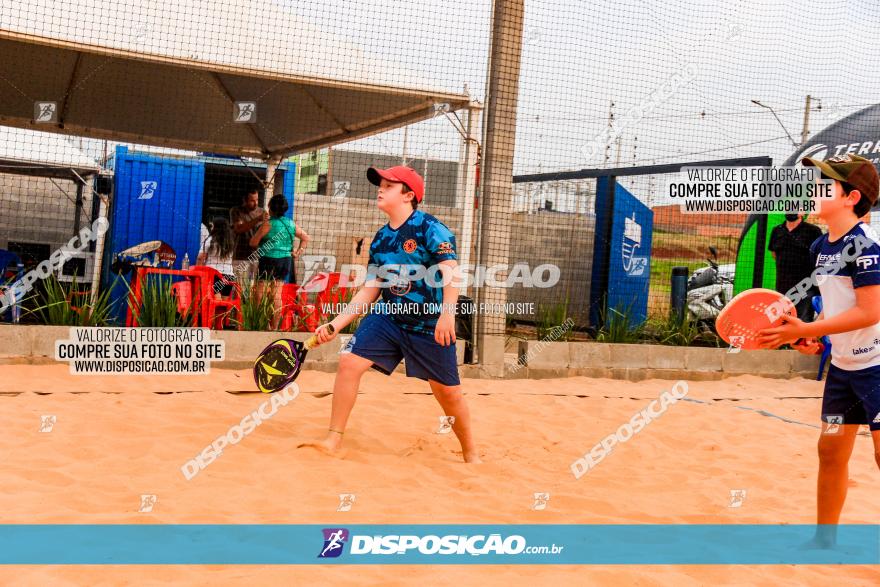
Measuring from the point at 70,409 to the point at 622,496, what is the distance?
11.8 feet

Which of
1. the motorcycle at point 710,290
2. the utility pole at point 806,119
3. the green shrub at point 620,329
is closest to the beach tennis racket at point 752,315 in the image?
the green shrub at point 620,329

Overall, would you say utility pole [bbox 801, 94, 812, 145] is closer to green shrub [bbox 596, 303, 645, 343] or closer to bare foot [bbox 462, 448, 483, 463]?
green shrub [bbox 596, 303, 645, 343]

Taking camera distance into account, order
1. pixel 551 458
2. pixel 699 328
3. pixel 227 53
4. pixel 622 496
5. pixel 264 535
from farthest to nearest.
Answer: pixel 699 328 < pixel 227 53 < pixel 551 458 < pixel 622 496 < pixel 264 535

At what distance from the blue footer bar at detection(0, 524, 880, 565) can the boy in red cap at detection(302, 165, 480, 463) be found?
4.42 feet

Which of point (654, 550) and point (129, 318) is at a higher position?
point (129, 318)

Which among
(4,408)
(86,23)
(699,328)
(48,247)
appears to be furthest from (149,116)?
(699,328)

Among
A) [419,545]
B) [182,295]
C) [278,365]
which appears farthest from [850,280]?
[182,295]

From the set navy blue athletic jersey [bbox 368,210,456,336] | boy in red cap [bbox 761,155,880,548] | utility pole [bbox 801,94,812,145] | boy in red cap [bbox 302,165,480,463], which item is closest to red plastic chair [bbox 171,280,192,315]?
boy in red cap [bbox 302,165,480,463]

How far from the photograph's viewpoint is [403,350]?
4504 millimetres

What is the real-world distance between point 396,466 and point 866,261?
8.37 ft

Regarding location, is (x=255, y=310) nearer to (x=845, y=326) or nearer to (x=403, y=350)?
(x=403, y=350)

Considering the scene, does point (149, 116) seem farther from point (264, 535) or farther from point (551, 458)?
point (264, 535)

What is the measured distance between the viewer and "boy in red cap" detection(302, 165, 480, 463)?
4418 mm

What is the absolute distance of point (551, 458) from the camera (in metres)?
4.84
